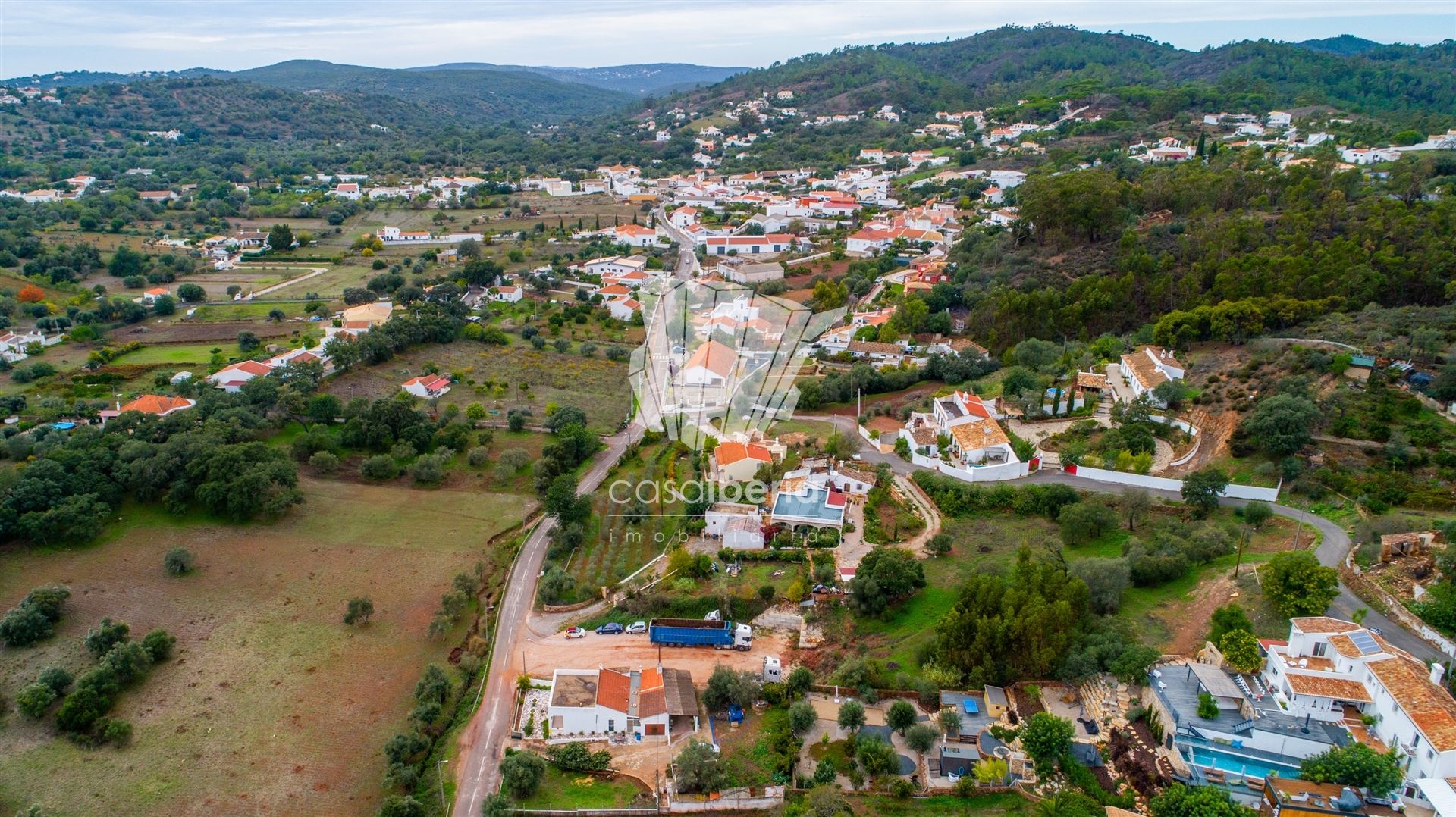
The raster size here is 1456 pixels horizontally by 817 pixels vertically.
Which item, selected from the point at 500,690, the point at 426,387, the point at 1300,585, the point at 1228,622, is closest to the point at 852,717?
the point at 500,690

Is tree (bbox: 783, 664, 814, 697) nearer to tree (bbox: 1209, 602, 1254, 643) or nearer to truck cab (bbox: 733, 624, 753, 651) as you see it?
truck cab (bbox: 733, 624, 753, 651)

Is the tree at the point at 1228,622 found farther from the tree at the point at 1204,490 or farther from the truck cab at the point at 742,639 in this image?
the truck cab at the point at 742,639


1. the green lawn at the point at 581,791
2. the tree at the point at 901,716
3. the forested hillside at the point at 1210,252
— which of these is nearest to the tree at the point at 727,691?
the green lawn at the point at 581,791

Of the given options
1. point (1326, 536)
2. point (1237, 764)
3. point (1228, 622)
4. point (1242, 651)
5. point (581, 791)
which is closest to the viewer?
point (1237, 764)

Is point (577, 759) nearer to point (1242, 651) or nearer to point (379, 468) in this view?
point (1242, 651)

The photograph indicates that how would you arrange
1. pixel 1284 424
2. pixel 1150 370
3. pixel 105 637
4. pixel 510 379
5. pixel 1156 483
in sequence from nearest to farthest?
pixel 105 637, pixel 1284 424, pixel 1156 483, pixel 1150 370, pixel 510 379
